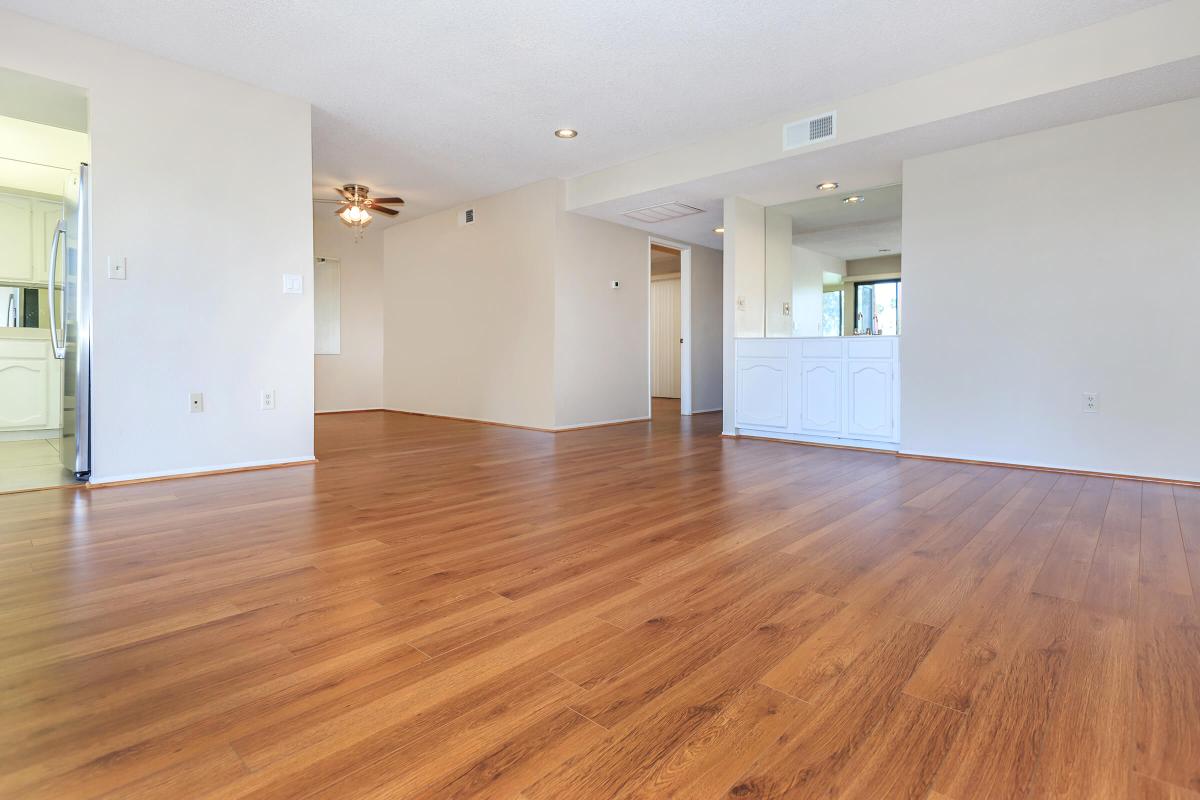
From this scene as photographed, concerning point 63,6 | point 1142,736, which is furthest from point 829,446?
point 63,6

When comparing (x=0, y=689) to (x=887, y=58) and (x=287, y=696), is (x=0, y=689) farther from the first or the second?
(x=887, y=58)

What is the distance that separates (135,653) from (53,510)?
194 cm

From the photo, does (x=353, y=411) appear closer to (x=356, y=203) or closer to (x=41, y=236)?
(x=356, y=203)

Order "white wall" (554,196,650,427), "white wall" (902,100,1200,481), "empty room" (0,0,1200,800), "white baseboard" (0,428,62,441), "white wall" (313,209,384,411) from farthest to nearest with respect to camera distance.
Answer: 1. "white wall" (313,209,384,411)
2. "white wall" (554,196,650,427)
3. "white baseboard" (0,428,62,441)
4. "white wall" (902,100,1200,481)
5. "empty room" (0,0,1200,800)

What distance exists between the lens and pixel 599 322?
6445mm

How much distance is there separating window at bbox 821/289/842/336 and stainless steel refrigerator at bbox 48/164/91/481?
5.25 metres

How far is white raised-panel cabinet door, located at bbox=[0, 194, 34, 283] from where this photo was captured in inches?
202

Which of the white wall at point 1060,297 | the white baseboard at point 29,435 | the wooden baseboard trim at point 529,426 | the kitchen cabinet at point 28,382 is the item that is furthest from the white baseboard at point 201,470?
the white wall at point 1060,297

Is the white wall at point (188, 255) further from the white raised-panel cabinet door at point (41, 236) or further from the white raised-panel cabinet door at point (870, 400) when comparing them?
the white raised-panel cabinet door at point (870, 400)

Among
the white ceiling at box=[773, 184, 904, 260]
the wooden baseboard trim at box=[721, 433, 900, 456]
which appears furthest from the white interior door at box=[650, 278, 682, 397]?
the wooden baseboard trim at box=[721, 433, 900, 456]

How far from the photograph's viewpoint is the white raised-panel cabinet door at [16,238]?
5.13 m

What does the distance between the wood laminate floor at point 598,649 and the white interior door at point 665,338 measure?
299 inches

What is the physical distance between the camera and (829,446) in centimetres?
511

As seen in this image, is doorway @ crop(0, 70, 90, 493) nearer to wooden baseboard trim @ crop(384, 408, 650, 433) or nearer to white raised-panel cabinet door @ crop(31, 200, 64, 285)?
white raised-panel cabinet door @ crop(31, 200, 64, 285)
